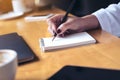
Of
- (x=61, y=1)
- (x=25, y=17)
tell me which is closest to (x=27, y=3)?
(x=25, y=17)

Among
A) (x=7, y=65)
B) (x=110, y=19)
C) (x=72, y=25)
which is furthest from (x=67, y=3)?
(x=7, y=65)

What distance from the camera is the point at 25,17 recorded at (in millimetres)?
1252

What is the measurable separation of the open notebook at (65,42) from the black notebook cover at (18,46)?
6cm

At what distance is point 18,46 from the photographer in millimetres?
787

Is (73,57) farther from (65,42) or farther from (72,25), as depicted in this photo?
(72,25)

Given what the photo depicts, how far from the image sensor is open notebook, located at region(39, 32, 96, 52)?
78 centimetres

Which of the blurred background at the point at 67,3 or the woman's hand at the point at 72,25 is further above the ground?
the woman's hand at the point at 72,25

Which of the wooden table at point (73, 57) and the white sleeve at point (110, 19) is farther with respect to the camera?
the white sleeve at point (110, 19)

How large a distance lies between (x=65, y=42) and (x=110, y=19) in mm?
342

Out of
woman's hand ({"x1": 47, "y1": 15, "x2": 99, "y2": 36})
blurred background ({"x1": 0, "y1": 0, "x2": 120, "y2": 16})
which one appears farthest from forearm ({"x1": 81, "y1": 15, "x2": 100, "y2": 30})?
blurred background ({"x1": 0, "y1": 0, "x2": 120, "y2": 16})

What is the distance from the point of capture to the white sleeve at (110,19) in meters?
1.01

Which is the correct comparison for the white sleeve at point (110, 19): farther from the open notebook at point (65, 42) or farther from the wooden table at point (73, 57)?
the open notebook at point (65, 42)

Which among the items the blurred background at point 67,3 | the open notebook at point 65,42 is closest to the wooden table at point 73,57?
the open notebook at point 65,42

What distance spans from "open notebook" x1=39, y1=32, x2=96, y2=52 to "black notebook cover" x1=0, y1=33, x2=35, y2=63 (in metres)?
0.06
